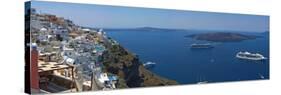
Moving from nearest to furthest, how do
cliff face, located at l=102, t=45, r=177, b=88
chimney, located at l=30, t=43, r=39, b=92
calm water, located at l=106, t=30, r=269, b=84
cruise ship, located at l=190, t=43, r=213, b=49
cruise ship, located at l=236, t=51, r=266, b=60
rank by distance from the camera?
1. chimney, located at l=30, t=43, r=39, b=92
2. cliff face, located at l=102, t=45, r=177, b=88
3. calm water, located at l=106, t=30, r=269, b=84
4. cruise ship, located at l=190, t=43, r=213, b=49
5. cruise ship, located at l=236, t=51, r=266, b=60

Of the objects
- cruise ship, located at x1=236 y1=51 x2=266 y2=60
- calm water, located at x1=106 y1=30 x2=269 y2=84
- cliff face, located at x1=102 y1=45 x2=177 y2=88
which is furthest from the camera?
cruise ship, located at x1=236 y1=51 x2=266 y2=60

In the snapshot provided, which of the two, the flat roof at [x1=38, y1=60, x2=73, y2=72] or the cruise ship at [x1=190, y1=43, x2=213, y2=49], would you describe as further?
the cruise ship at [x1=190, y1=43, x2=213, y2=49]

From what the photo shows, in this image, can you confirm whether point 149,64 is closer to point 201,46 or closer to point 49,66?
point 201,46

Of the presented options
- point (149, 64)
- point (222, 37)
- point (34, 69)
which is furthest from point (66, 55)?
point (222, 37)

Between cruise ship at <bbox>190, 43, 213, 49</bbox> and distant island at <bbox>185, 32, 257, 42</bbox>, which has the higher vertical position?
distant island at <bbox>185, 32, 257, 42</bbox>

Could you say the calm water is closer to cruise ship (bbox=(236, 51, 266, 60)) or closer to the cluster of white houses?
cruise ship (bbox=(236, 51, 266, 60))

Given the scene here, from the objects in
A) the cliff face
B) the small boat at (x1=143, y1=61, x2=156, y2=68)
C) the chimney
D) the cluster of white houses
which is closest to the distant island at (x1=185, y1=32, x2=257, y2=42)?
the small boat at (x1=143, y1=61, x2=156, y2=68)
